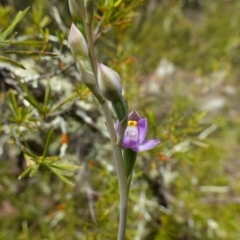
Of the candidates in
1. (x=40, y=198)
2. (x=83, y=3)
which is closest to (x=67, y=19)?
(x=40, y=198)

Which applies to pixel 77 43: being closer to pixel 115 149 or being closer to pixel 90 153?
pixel 115 149

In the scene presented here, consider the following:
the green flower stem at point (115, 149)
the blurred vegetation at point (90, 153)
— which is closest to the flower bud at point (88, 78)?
the green flower stem at point (115, 149)

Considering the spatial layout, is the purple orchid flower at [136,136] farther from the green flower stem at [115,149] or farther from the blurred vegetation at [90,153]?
the blurred vegetation at [90,153]

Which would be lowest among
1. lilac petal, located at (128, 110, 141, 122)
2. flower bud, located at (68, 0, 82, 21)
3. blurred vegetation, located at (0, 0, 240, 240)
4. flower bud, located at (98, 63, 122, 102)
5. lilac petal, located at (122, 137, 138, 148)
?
blurred vegetation, located at (0, 0, 240, 240)

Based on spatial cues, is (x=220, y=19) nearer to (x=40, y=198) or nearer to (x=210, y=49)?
(x=210, y=49)

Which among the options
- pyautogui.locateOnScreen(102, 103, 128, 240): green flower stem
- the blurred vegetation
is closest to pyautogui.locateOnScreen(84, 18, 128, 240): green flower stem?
pyautogui.locateOnScreen(102, 103, 128, 240): green flower stem

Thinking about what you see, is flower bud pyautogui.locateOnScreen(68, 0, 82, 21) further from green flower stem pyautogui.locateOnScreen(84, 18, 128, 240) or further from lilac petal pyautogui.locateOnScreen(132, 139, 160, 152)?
lilac petal pyautogui.locateOnScreen(132, 139, 160, 152)
